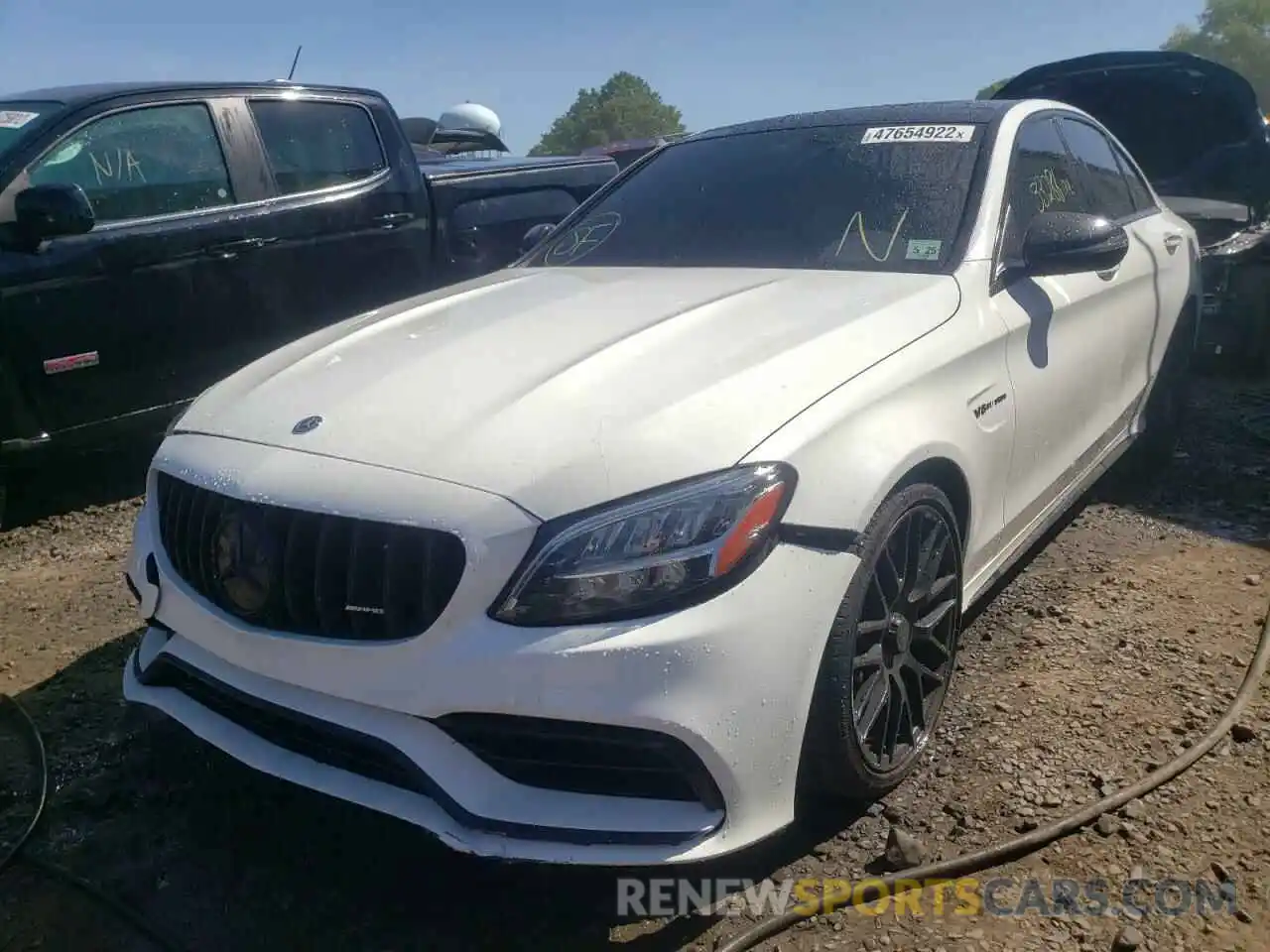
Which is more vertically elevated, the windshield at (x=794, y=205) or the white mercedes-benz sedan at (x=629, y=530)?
the windshield at (x=794, y=205)

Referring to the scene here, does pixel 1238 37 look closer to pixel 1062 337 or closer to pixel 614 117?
pixel 614 117

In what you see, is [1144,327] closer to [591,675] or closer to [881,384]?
[881,384]

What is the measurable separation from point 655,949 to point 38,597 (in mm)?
2824

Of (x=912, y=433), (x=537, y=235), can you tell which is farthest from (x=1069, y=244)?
(x=537, y=235)

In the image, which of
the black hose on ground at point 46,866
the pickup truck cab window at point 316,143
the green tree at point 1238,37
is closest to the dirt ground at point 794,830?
the black hose on ground at point 46,866

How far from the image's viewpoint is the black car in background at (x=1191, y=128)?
604 cm

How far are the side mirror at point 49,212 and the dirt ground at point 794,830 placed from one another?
1.54m

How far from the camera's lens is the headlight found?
1899 millimetres

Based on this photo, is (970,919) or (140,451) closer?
(970,919)

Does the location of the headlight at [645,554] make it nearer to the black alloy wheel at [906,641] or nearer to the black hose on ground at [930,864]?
the black alloy wheel at [906,641]

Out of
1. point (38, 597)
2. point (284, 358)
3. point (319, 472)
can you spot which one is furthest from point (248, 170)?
point (319, 472)

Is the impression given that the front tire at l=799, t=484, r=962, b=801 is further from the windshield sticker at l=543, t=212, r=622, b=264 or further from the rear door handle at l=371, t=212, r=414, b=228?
the rear door handle at l=371, t=212, r=414, b=228

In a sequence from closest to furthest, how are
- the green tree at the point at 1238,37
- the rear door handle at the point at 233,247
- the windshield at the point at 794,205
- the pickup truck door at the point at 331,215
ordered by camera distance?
the windshield at the point at 794,205
the rear door handle at the point at 233,247
the pickup truck door at the point at 331,215
the green tree at the point at 1238,37

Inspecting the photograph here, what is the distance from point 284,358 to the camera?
2.83 metres
